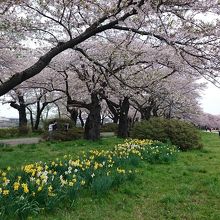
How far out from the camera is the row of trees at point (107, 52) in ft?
25.7

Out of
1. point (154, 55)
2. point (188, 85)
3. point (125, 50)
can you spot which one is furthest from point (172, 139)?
point (188, 85)

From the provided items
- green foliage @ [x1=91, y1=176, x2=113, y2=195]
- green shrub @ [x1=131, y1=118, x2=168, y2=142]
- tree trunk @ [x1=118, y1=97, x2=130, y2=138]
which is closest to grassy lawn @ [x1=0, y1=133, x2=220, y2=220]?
green foliage @ [x1=91, y1=176, x2=113, y2=195]

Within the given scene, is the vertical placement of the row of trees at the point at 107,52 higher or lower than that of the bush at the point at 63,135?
higher

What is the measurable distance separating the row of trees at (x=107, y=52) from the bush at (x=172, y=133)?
1.75 meters

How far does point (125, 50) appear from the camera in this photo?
11.5 meters

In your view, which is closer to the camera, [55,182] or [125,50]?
[55,182]

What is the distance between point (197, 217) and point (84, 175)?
2.25m

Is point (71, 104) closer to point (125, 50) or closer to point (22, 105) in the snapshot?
point (125, 50)

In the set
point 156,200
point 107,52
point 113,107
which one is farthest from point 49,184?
point 113,107

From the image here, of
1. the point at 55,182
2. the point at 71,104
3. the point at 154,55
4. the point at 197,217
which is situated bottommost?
the point at 197,217

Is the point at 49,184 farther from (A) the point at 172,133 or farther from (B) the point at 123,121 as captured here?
(B) the point at 123,121

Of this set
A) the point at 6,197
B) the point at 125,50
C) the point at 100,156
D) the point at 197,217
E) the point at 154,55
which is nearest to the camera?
the point at 6,197

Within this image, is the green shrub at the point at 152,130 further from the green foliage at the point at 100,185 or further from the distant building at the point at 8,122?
the distant building at the point at 8,122

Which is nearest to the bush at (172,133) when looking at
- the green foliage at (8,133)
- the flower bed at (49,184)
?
the flower bed at (49,184)
